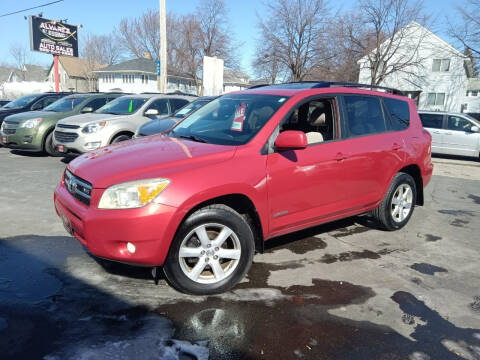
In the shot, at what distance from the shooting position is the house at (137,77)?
4894 cm

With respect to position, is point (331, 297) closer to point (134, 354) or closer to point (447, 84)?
point (134, 354)

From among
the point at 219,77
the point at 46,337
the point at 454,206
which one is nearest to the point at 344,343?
the point at 46,337

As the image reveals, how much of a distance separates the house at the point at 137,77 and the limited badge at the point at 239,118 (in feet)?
154

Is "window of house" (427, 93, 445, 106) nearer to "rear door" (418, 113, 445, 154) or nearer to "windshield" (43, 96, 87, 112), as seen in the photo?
"rear door" (418, 113, 445, 154)

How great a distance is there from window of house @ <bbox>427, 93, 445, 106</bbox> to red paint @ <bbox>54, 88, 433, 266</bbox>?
36.2 m

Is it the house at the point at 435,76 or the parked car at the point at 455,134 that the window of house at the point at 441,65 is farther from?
the parked car at the point at 455,134

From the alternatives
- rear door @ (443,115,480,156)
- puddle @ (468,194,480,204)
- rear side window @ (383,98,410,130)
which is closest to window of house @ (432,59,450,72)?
rear door @ (443,115,480,156)

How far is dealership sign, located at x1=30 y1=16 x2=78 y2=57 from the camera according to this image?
89.4 feet

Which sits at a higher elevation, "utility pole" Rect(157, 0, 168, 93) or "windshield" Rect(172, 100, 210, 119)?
"utility pole" Rect(157, 0, 168, 93)

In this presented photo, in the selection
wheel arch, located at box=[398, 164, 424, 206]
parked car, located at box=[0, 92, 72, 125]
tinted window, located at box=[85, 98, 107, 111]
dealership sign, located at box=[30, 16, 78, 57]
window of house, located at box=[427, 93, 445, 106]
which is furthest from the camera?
window of house, located at box=[427, 93, 445, 106]

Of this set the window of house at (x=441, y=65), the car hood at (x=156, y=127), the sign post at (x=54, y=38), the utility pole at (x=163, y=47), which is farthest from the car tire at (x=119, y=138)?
the window of house at (x=441, y=65)

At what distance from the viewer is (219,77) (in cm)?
1314

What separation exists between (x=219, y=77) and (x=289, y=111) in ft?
32.9

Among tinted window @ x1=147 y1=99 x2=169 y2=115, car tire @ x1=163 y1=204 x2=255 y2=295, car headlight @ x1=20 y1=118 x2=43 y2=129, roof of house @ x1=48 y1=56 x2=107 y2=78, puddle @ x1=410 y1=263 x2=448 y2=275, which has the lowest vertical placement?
puddle @ x1=410 y1=263 x2=448 y2=275
